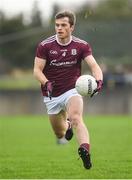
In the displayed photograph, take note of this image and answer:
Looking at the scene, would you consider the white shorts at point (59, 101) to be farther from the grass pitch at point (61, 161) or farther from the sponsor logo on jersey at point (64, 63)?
the grass pitch at point (61, 161)

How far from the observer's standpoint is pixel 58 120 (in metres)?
12.2

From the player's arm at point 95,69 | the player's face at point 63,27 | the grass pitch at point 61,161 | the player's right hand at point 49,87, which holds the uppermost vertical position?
the player's face at point 63,27

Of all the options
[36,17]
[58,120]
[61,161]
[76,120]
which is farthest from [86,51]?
[36,17]

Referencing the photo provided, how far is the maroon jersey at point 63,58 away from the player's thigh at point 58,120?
753mm

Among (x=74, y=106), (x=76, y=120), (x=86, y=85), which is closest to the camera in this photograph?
(x=86, y=85)

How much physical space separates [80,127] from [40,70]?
125cm

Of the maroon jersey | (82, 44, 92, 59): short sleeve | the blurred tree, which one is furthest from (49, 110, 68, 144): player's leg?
the blurred tree

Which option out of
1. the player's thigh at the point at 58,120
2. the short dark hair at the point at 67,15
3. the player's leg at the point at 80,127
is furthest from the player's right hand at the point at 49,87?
the player's thigh at the point at 58,120

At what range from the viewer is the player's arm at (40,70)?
36.5 ft

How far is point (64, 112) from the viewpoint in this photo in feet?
40.1

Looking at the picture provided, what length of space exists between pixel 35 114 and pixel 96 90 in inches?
1070

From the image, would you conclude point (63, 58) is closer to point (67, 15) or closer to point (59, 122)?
point (67, 15)

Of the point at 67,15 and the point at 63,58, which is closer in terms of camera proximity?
the point at 67,15

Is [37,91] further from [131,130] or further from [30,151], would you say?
[30,151]
